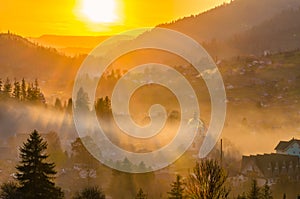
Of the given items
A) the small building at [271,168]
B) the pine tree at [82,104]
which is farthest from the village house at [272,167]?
the pine tree at [82,104]

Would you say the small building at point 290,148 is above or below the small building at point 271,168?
above

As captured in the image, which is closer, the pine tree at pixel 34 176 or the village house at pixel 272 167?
the pine tree at pixel 34 176

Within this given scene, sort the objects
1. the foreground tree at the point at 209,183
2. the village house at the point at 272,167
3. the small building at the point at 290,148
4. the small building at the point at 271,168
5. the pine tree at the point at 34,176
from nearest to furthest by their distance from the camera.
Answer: the foreground tree at the point at 209,183, the pine tree at the point at 34,176, the village house at the point at 272,167, the small building at the point at 271,168, the small building at the point at 290,148

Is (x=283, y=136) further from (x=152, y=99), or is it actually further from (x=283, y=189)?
(x=152, y=99)

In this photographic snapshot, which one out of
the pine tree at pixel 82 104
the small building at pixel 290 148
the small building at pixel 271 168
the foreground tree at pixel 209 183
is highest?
the pine tree at pixel 82 104

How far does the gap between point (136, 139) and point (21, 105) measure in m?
21.8

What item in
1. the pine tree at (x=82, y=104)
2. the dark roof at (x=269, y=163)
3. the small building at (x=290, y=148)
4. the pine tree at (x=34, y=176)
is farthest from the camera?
the pine tree at (x=82, y=104)

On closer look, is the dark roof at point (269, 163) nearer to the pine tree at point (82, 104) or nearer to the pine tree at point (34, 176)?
the pine tree at point (82, 104)

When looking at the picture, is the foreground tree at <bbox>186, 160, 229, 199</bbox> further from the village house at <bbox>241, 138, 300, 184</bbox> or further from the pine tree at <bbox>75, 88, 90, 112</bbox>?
the pine tree at <bbox>75, 88, 90, 112</bbox>

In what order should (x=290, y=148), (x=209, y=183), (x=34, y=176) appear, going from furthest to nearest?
(x=290, y=148)
(x=34, y=176)
(x=209, y=183)

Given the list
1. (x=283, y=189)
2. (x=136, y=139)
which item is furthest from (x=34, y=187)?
(x=136, y=139)

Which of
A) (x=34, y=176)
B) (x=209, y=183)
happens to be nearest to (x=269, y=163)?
(x=209, y=183)

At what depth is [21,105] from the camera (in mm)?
95750

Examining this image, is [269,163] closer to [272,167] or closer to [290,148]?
[272,167]
